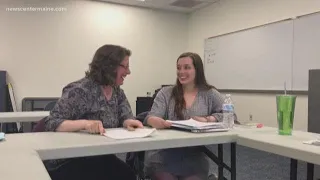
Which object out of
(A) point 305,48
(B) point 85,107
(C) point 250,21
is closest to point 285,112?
(B) point 85,107

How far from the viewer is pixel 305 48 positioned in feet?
11.8

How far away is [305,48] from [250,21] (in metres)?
1.09

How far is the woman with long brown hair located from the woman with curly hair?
183 millimetres

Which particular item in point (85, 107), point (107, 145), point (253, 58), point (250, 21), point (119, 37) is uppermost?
point (250, 21)

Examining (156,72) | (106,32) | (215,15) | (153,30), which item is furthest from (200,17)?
(106,32)

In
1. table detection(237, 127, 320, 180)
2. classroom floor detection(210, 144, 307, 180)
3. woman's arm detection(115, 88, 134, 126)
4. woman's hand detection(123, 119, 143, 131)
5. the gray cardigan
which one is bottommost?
classroom floor detection(210, 144, 307, 180)

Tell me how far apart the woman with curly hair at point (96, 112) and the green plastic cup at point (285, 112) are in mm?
669

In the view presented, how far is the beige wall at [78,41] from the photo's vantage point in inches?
183

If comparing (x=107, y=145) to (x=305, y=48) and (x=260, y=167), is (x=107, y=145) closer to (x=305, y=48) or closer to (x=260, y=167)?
(x=260, y=167)

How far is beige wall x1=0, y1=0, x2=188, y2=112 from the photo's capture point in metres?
4.66

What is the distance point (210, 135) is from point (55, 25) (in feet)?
14.0

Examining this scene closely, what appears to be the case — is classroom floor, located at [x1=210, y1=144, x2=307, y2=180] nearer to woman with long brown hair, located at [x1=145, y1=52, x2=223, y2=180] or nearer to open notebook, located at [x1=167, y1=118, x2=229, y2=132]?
woman with long brown hair, located at [x1=145, y1=52, x2=223, y2=180]

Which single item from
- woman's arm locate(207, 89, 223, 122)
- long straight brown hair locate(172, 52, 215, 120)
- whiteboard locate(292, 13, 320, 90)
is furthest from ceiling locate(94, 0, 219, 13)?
woman's arm locate(207, 89, 223, 122)

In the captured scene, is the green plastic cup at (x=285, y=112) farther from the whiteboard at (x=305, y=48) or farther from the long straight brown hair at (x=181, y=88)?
the whiteboard at (x=305, y=48)
